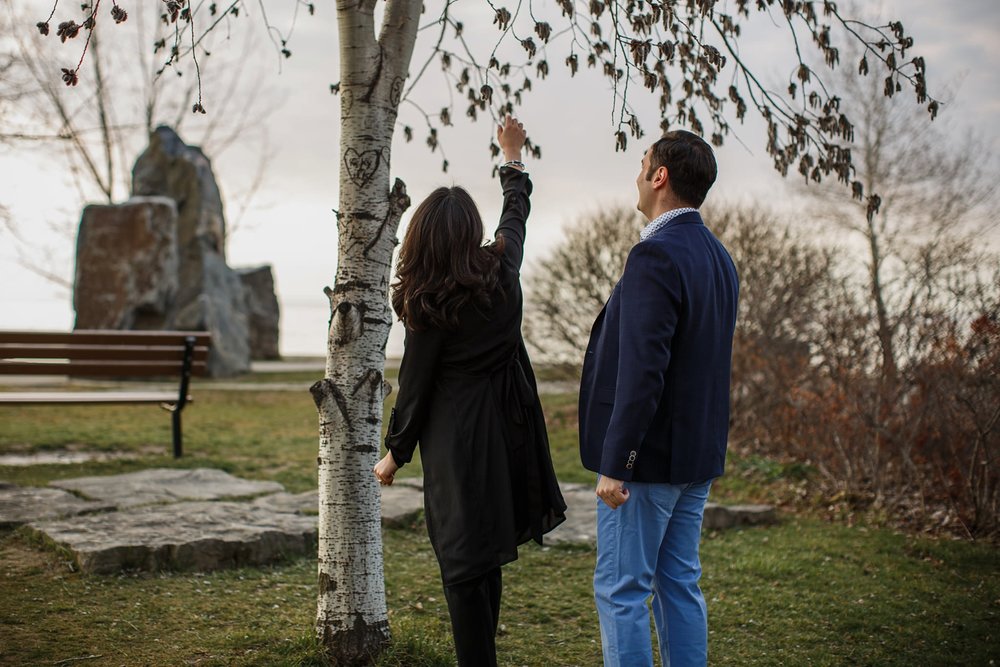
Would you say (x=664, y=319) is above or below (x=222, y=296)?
below

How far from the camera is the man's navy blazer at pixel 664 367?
8.79ft

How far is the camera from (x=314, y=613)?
13.4 ft

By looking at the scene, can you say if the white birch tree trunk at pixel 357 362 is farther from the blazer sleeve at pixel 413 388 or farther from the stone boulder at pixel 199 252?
the stone boulder at pixel 199 252

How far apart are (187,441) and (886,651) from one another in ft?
21.8

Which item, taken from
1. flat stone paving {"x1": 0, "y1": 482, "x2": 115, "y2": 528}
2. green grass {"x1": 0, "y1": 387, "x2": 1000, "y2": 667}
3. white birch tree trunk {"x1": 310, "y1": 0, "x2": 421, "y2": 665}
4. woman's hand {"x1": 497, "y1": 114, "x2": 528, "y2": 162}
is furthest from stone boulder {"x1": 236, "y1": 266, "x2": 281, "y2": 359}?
woman's hand {"x1": 497, "y1": 114, "x2": 528, "y2": 162}

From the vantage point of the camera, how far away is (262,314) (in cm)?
2186

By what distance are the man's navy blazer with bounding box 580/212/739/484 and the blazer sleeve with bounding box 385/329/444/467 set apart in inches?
20.0

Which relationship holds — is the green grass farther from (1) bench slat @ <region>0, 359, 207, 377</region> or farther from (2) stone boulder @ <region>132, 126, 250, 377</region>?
(2) stone boulder @ <region>132, 126, 250, 377</region>

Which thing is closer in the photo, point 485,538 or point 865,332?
point 485,538

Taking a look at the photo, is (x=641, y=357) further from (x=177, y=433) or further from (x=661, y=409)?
(x=177, y=433)

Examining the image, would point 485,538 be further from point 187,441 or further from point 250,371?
point 250,371

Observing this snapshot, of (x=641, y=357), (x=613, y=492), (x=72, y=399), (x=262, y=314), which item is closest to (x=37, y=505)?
(x=72, y=399)

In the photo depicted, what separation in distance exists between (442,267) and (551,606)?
2.25 metres

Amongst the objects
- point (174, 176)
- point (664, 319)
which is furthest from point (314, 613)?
point (174, 176)
